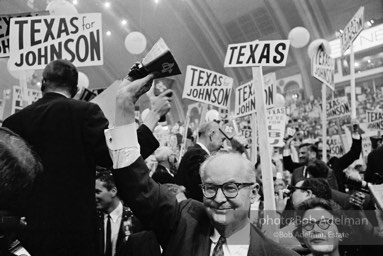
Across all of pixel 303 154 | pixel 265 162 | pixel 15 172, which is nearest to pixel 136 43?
pixel 303 154

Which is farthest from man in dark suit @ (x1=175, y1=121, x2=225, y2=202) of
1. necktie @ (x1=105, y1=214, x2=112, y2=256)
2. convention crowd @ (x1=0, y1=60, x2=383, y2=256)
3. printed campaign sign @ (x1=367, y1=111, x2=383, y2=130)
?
printed campaign sign @ (x1=367, y1=111, x2=383, y2=130)

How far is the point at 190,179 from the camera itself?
3.63m

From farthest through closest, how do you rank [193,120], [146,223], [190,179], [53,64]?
[193,120], [190,179], [53,64], [146,223]

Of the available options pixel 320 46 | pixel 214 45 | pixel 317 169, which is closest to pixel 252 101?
pixel 320 46

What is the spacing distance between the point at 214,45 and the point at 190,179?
52.9ft

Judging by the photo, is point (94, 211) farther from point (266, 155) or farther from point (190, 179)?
point (266, 155)

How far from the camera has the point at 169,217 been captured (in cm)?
174

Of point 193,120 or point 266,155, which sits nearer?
point 266,155

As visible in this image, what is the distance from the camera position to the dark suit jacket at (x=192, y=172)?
142 inches

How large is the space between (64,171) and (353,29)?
515 centimetres

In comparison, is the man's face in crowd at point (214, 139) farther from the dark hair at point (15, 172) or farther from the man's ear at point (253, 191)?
the dark hair at point (15, 172)

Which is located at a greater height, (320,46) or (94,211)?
(320,46)

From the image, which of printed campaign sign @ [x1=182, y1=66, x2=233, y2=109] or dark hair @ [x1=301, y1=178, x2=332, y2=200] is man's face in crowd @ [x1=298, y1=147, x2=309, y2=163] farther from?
dark hair @ [x1=301, y1=178, x2=332, y2=200]

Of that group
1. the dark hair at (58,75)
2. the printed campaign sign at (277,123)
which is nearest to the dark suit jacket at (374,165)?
the printed campaign sign at (277,123)
